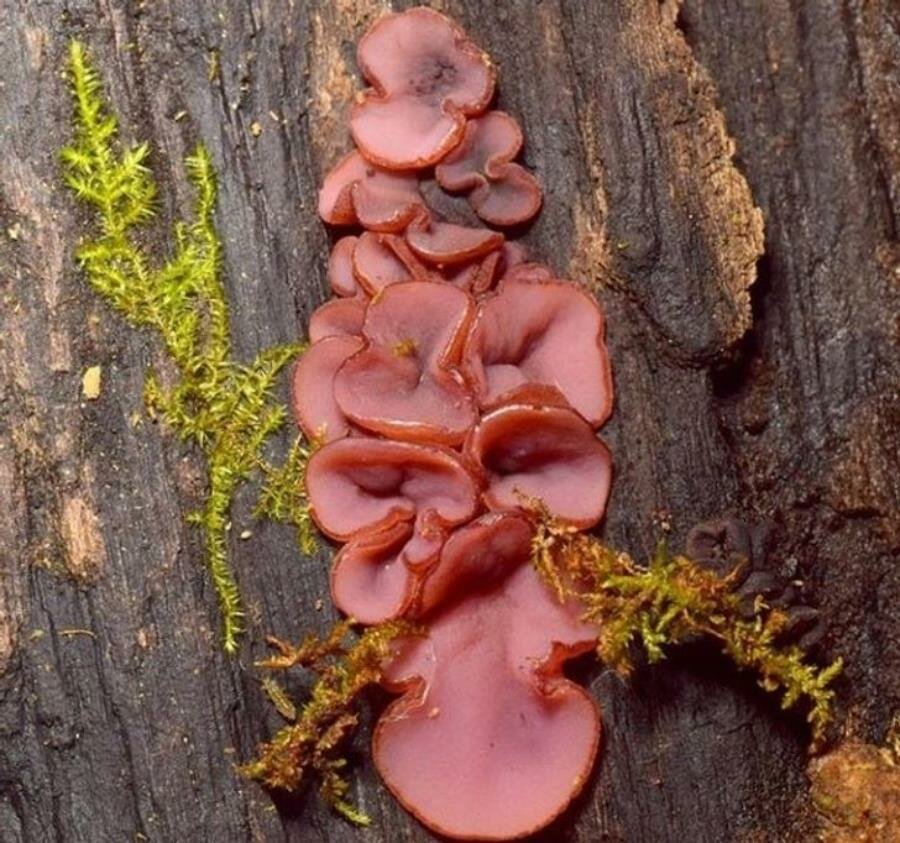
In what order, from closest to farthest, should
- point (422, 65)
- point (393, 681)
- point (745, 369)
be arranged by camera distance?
point (393, 681) → point (422, 65) → point (745, 369)

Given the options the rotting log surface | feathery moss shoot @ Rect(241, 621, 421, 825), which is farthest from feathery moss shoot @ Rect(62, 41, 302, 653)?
feathery moss shoot @ Rect(241, 621, 421, 825)

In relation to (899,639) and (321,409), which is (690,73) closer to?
(321,409)

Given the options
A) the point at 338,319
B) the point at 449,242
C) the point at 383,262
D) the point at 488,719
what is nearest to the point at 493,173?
the point at 449,242

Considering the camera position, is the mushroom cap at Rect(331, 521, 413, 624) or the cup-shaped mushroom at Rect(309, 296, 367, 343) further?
the cup-shaped mushroom at Rect(309, 296, 367, 343)

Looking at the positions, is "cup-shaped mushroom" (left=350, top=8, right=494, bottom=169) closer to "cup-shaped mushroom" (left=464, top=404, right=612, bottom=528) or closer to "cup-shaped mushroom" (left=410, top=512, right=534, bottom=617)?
"cup-shaped mushroom" (left=464, top=404, right=612, bottom=528)

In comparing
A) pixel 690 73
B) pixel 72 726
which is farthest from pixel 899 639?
pixel 72 726

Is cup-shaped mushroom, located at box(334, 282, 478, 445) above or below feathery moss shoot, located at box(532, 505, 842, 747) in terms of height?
above

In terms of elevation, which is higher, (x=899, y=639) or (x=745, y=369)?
(x=745, y=369)

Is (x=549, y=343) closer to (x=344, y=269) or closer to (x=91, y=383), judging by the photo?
(x=344, y=269)
